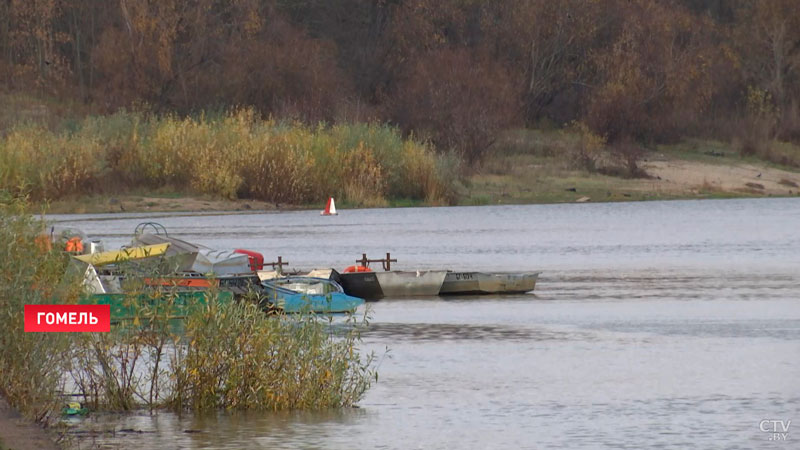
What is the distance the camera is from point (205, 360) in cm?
2250

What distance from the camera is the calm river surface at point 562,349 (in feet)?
74.5

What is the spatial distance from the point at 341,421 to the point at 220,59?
72.7m

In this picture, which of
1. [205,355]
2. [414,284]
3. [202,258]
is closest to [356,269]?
[414,284]

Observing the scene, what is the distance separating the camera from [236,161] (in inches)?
3007

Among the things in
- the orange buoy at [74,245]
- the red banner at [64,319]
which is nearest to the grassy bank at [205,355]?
the red banner at [64,319]

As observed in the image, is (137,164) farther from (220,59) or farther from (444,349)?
(444,349)

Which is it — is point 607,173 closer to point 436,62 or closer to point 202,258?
point 436,62

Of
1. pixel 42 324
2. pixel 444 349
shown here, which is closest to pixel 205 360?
pixel 42 324

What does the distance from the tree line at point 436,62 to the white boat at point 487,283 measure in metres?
42.5

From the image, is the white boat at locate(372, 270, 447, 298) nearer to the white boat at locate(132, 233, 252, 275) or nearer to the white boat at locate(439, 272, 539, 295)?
the white boat at locate(439, 272, 539, 295)

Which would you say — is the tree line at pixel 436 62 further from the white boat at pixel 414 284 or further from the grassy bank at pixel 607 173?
the white boat at pixel 414 284

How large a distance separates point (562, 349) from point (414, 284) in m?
11.1
